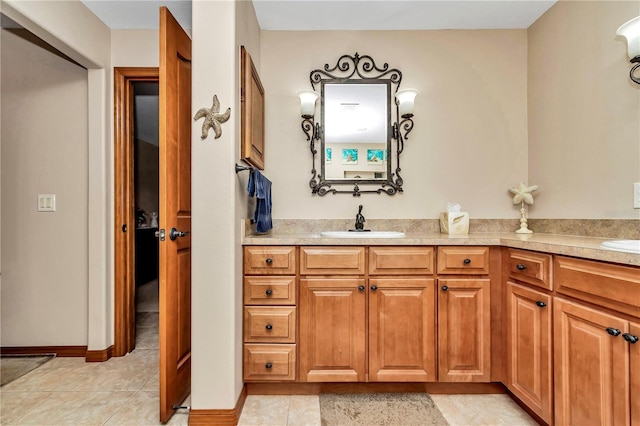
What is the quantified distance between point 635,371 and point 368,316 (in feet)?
3.47

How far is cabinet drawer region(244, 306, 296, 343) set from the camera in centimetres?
178

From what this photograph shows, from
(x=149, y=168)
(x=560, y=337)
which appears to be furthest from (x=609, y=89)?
(x=149, y=168)

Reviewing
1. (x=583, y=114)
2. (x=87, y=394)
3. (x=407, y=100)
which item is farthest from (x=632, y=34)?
(x=87, y=394)

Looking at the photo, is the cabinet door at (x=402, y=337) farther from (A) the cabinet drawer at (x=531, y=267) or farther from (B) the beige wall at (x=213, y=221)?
(B) the beige wall at (x=213, y=221)

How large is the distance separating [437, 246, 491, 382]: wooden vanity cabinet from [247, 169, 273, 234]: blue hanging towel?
1.02 meters

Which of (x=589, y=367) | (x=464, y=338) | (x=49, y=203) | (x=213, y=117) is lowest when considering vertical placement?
(x=464, y=338)

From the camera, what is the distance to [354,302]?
5.91 feet

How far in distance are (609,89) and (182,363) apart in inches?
107

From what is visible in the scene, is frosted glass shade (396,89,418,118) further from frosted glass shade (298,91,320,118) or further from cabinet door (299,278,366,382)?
cabinet door (299,278,366,382)

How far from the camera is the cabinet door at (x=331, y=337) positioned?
1792 mm

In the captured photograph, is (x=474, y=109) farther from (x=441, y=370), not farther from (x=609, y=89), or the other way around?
(x=441, y=370)

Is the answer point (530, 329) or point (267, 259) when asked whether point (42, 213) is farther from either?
point (530, 329)

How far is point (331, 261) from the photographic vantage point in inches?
70.7

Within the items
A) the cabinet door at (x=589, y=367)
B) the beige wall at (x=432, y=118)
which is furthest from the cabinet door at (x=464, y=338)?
the beige wall at (x=432, y=118)
